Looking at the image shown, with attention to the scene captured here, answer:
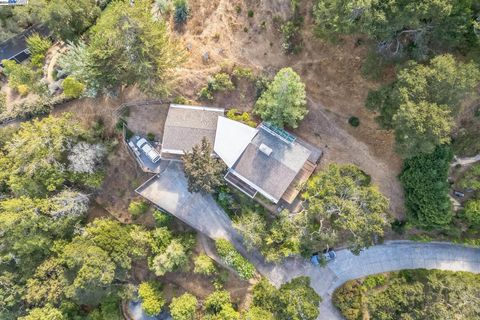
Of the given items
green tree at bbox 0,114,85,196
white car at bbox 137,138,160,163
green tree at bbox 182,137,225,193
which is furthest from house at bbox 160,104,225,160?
green tree at bbox 0,114,85,196

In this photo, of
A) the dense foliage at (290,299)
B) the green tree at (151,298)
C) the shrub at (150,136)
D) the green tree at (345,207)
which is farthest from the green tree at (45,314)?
the green tree at (345,207)

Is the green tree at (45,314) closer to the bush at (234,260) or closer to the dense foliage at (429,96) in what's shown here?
the bush at (234,260)

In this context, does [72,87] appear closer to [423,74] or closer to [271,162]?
[271,162]

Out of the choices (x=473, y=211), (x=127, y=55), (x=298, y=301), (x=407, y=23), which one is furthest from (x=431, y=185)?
(x=127, y=55)

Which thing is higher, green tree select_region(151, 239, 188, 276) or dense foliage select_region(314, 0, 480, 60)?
dense foliage select_region(314, 0, 480, 60)

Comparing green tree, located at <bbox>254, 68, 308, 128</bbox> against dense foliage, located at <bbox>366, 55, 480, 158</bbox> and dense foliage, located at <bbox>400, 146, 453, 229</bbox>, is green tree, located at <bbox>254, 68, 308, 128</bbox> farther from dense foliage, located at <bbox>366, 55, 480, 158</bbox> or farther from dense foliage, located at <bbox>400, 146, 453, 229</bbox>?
dense foliage, located at <bbox>400, 146, 453, 229</bbox>

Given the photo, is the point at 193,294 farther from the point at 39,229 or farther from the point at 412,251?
the point at 412,251

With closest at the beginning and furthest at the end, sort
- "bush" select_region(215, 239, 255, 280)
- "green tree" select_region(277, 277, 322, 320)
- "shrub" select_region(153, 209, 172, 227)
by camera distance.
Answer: "green tree" select_region(277, 277, 322, 320)
"bush" select_region(215, 239, 255, 280)
"shrub" select_region(153, 209, 172, 227)
